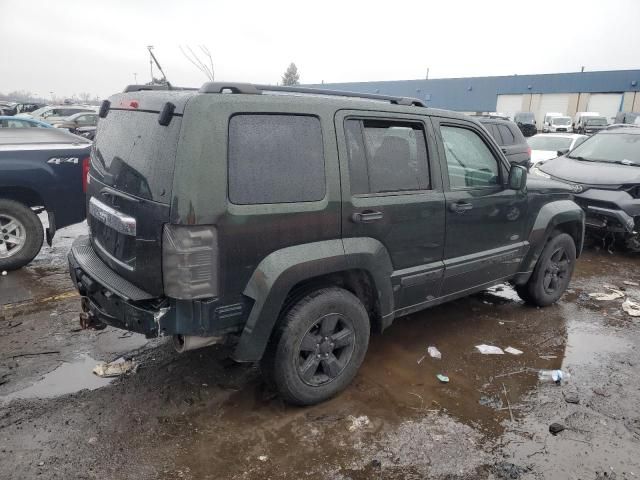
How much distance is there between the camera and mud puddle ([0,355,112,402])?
3.14m

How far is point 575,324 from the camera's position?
4.65 metres

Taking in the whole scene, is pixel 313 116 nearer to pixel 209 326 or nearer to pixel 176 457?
pixel 209 326

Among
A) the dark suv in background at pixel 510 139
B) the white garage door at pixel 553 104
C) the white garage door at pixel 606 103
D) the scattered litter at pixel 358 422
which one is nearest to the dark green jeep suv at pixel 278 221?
the scattered litter at pixel 358 422

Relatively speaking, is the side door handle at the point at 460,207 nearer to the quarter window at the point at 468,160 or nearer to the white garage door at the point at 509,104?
the quarter window at the point at 468,160

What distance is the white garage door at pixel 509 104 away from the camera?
45.4 meters

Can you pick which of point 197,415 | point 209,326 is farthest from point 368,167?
point 197,415

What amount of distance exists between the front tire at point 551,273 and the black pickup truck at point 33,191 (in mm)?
5020

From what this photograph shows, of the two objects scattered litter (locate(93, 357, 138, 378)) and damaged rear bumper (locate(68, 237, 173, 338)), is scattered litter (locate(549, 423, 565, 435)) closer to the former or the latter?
damaged rear bumper (locate(68, 237, 173, 338))

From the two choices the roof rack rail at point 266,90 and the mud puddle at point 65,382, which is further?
the mud puddle at point 65,382

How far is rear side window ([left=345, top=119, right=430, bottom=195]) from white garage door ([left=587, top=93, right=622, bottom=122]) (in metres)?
43.1

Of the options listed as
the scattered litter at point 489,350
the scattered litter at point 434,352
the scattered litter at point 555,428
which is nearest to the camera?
the scattered litter at point 555,428

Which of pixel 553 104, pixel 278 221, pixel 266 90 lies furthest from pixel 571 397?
pixel 553 104

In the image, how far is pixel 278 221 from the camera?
2.65 metres

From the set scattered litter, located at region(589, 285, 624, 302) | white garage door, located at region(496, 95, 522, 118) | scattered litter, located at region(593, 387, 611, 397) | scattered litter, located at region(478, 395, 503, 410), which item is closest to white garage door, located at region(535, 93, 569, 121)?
white garage door, located at region(496, 95, 522, 118)
